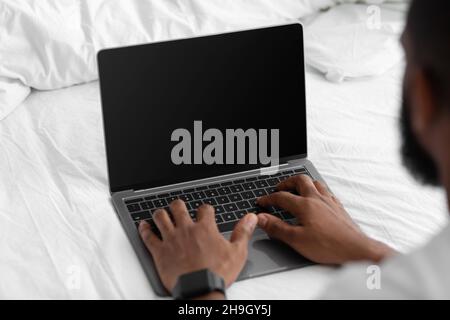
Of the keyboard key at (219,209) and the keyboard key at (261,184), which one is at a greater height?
the keyboard key at (261,184)

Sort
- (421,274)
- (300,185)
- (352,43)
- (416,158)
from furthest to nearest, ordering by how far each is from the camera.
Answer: (352,43), (300,185), (416,158), (421,274)

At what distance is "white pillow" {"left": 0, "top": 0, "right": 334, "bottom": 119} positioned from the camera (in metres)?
1.48

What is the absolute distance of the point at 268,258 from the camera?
1158mm

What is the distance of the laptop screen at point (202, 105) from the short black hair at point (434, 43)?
1.61 feet

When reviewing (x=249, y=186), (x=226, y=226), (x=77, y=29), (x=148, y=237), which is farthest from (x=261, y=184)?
(x=77, y=29)

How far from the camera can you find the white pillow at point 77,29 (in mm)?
1479

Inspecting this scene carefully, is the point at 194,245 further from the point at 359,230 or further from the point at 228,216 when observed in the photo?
the point at 359,230

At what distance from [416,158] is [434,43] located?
27 centimetres

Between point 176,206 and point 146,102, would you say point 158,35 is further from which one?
point 176,206

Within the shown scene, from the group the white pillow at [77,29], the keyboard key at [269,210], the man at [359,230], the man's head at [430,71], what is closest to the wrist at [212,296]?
the man at [359,230]

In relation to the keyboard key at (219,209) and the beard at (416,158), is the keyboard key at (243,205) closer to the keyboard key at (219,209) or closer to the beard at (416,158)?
the keyboard key at (219,209)

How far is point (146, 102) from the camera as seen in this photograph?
1.25m

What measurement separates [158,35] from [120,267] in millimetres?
599

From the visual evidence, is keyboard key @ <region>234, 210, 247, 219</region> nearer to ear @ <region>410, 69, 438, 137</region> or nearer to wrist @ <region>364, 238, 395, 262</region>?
wrist @ <region>364, 238, 395, 262</region>
